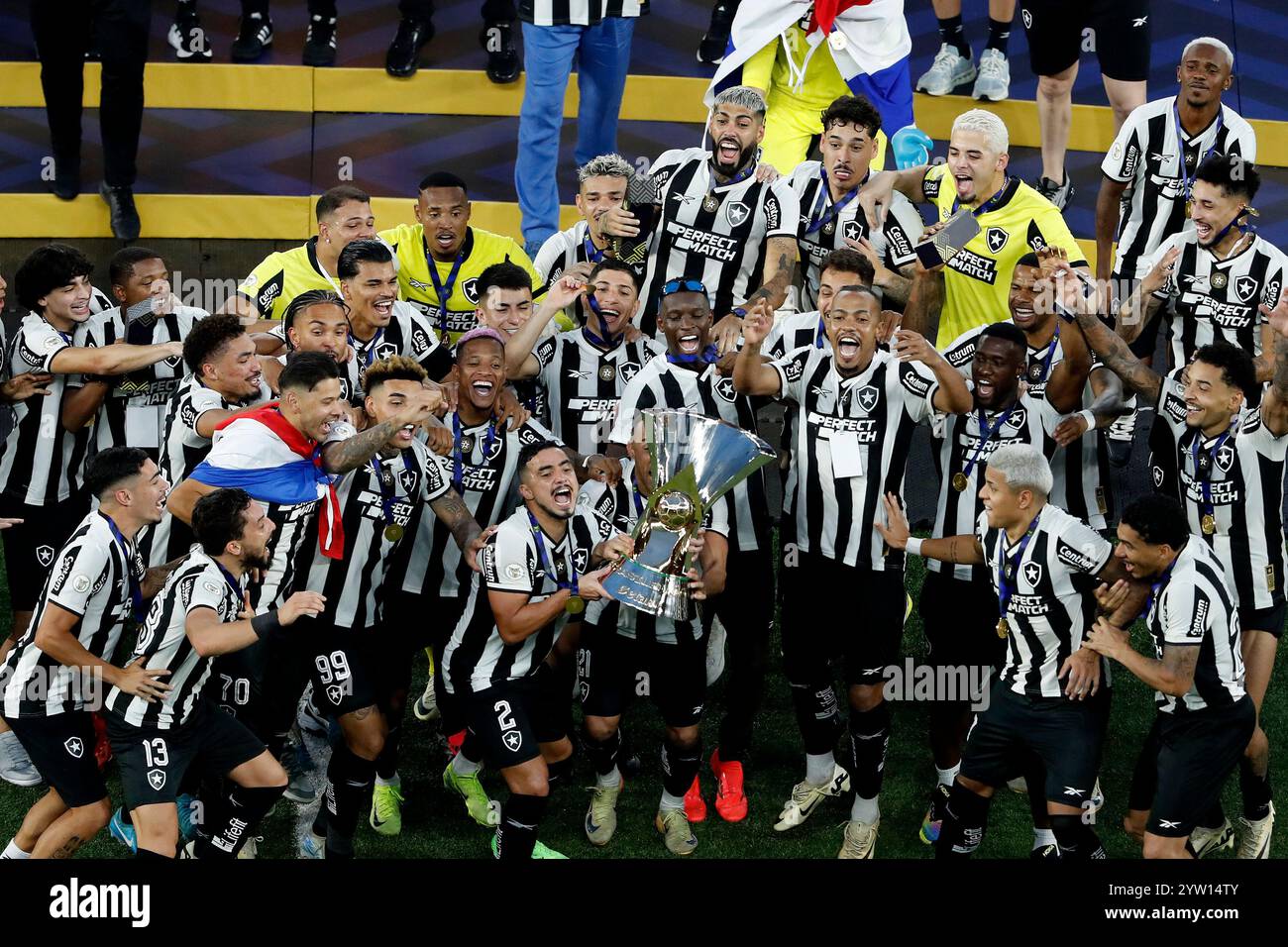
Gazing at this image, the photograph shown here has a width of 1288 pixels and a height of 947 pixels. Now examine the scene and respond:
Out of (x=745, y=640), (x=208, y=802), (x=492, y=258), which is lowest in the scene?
(x=208, y=802)

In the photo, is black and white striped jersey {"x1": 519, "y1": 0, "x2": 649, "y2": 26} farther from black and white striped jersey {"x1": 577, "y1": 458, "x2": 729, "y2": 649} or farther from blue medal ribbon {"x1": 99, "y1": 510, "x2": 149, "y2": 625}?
blue medal ribbon {"x1": 99, "y1": 510, "x2": 149, "y2": 625}

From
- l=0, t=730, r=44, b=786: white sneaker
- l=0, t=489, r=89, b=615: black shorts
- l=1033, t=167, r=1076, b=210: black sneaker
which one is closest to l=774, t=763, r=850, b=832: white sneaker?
l=0, t=730, r=44, b=786: white sneaker

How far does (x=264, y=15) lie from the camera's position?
377 inches

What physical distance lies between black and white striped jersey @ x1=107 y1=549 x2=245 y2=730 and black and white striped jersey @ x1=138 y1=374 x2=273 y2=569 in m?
0.74

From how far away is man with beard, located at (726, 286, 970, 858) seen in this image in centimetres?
607

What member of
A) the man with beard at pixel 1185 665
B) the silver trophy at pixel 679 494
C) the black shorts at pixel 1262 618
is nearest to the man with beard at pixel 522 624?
the silver trophy at pixel 679 494

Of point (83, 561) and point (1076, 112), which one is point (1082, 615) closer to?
point (83, 561)

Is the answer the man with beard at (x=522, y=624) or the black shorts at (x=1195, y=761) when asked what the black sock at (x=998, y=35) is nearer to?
the man with beard at (x=522, y=624)

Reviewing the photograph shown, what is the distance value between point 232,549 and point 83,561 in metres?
0.47

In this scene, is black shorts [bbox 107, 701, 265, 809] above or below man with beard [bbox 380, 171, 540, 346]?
below

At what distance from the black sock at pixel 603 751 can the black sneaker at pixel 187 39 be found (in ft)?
16.5

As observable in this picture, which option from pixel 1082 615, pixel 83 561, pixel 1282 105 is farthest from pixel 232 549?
pixel 1282 105

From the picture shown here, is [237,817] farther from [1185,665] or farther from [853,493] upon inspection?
[1185,665]
